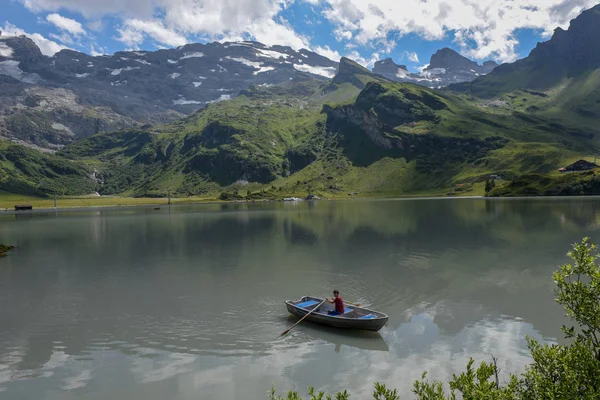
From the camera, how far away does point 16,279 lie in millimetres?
62125

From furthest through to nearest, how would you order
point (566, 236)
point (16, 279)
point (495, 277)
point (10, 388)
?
point (566, 236)
point (16, 279)
point (495, 277)
point (10, 388)

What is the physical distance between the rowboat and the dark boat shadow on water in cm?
41

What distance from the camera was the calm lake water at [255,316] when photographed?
2758 centimetres

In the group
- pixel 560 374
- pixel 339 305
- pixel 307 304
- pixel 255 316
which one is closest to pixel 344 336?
pixel 339 305

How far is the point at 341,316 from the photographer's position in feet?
118

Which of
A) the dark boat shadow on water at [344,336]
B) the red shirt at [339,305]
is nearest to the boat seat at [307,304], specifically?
the dark boat shadow on water at [344,336]

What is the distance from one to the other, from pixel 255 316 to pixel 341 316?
9.38 meters

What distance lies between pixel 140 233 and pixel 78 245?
77.0 ft

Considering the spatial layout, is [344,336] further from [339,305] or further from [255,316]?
[255,316]

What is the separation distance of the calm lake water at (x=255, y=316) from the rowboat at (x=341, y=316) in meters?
0.99

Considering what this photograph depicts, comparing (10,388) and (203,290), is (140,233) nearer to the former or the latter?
(203,290)

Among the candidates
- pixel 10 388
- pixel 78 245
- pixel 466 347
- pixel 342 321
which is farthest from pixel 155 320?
pixel 78 245

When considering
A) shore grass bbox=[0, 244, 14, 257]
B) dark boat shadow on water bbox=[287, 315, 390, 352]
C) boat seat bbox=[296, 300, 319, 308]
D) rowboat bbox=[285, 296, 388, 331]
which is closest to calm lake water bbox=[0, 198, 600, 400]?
dark boat shadow on water bbox=[287, 315, 390, 352]

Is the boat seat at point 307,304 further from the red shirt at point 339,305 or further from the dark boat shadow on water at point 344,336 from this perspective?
the red shirt at point 339,305
